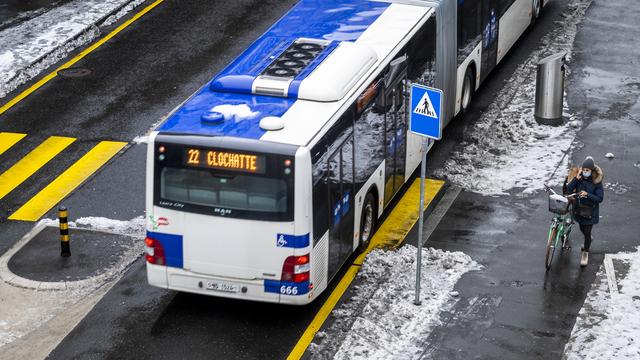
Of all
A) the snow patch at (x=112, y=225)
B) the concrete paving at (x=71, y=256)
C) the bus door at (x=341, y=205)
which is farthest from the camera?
the snow patch at (x=112, y=225)

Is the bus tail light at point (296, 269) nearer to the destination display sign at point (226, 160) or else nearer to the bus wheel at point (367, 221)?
the destination display sign at point (226, 160)

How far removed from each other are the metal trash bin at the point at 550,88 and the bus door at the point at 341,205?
678cm

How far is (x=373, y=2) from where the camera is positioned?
21.4 metres

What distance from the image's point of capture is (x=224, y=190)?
15.7m

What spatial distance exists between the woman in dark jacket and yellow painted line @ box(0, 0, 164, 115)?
1181 centimetres

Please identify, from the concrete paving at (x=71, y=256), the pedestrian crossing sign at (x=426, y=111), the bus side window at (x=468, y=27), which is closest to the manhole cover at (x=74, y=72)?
the concrete paving at (x=71, y=256)

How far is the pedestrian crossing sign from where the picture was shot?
52.2ft

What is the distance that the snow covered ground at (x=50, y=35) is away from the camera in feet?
84.5

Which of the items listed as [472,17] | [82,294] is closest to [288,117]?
[82,294]

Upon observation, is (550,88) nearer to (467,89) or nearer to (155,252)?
(467,89)

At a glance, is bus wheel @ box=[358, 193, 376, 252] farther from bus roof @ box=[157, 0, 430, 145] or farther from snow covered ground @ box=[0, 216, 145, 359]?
snow covered ground @ box=[0, 216, 145, 359]

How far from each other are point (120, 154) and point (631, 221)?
29.2 ft

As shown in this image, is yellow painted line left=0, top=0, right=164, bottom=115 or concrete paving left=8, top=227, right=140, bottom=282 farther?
yellow painted line left=0, top=0, right=164, bottom=115

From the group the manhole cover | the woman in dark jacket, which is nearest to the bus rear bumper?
the woman in dark jacket
